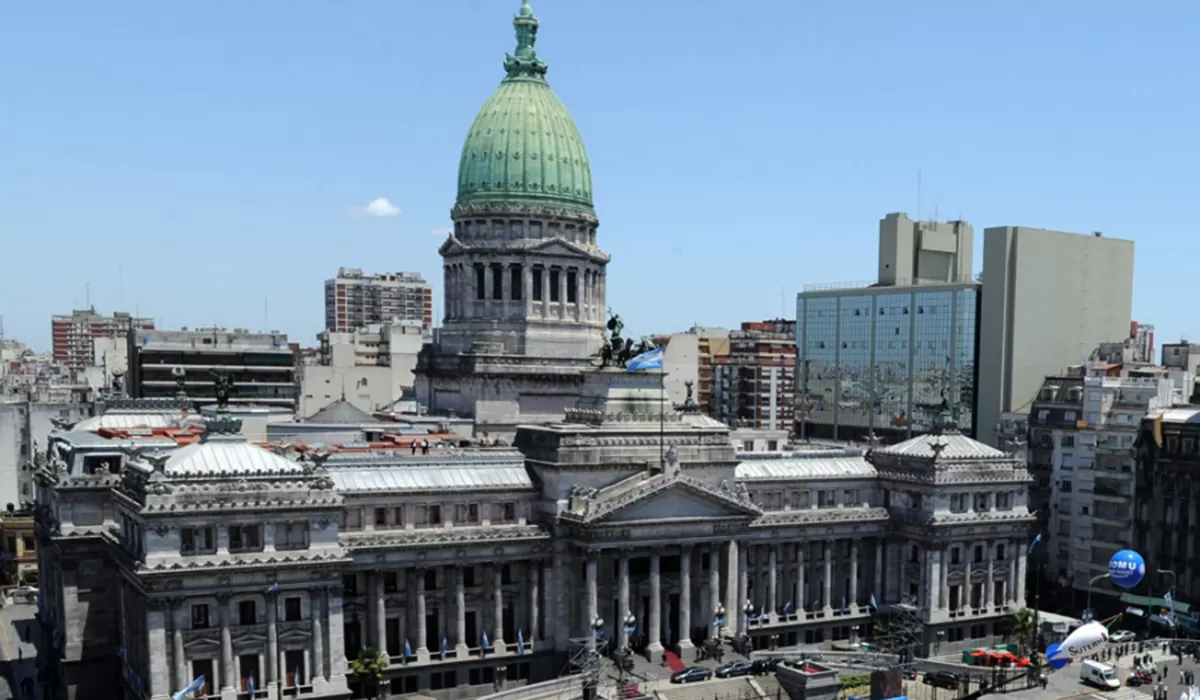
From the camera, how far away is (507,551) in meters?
98.1

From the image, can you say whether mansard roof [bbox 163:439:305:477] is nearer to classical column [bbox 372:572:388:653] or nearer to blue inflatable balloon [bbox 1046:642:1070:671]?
classical column [bbox 372:572:388:653]

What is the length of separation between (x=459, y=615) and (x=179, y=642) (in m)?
24.2

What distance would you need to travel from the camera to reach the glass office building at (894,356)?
167m

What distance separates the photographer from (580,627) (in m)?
100

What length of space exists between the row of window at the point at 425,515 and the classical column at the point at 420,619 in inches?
178

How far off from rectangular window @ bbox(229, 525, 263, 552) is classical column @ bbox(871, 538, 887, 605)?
66.0 meters

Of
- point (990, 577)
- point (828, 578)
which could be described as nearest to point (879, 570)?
point (828, 578)

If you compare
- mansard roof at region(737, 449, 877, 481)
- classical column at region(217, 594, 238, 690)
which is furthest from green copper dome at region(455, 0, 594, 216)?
classical column at region(217, 594, 238, 690)

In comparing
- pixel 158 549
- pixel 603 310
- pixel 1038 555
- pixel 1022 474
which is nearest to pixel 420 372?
pixel 603 310

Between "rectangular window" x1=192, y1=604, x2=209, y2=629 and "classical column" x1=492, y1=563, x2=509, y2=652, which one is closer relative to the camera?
"rectangular window" x1=192, y1=604, x2=209, y2=629

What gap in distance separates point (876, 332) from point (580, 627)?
102m

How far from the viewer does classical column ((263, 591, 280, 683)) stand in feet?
275

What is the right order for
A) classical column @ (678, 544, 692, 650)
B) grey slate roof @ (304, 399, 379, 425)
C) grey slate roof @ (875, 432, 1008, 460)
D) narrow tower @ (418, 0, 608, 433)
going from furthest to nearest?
1. grey slate roof @ (304, 399, 379, 425)
2. narrow tower @ (418, 0, 608, 433)
3. grey slate roof @ (875, 432, 1008, 460)
4. classical column @ (678, 544, 692, 650)

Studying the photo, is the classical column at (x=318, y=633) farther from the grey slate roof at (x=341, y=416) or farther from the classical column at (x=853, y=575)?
the classical column at (x=853, y=575)
